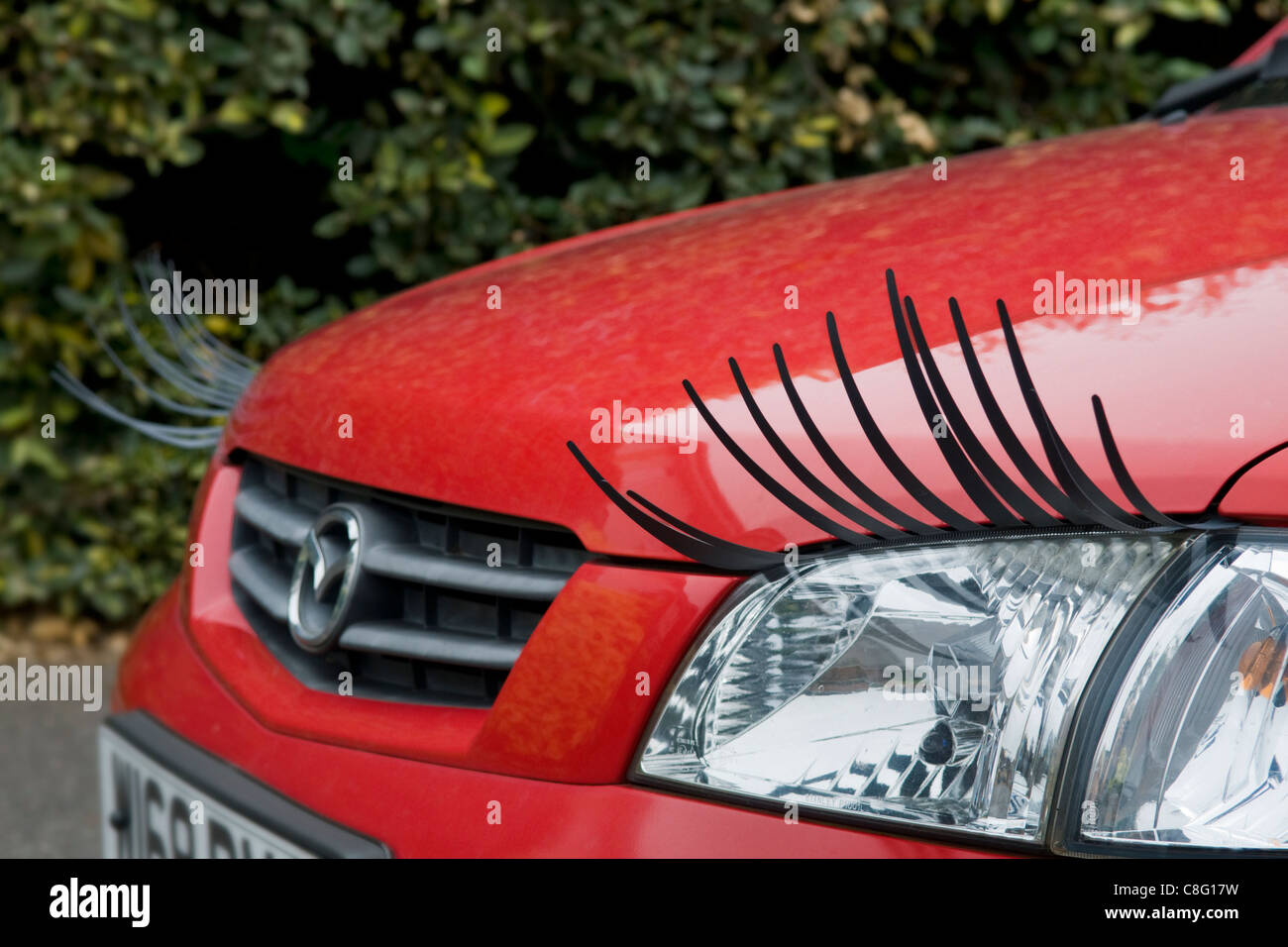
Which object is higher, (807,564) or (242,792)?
(807,564)

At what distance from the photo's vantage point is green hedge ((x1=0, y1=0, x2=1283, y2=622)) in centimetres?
318

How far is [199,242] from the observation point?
3.80 meters

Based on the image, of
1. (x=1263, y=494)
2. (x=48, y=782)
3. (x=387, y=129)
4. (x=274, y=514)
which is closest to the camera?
(x=1263, y=494)

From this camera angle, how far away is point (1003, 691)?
0.94m

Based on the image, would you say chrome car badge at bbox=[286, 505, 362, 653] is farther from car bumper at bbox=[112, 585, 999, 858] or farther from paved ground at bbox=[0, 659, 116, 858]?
paved ground at bbox=[0, 659, 116, 858]

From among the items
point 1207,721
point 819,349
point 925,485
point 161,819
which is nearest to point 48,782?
point 161,819

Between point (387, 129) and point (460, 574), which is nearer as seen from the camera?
point (460, 574)

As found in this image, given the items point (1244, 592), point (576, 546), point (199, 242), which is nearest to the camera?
point (1244, 592)

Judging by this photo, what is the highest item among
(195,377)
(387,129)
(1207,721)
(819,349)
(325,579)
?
(387,129)

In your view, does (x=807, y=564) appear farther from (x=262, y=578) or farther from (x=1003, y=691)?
(x=262, y=578)

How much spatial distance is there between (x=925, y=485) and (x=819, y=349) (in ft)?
0.60

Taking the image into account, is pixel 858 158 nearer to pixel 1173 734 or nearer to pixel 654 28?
pixel 654 28
